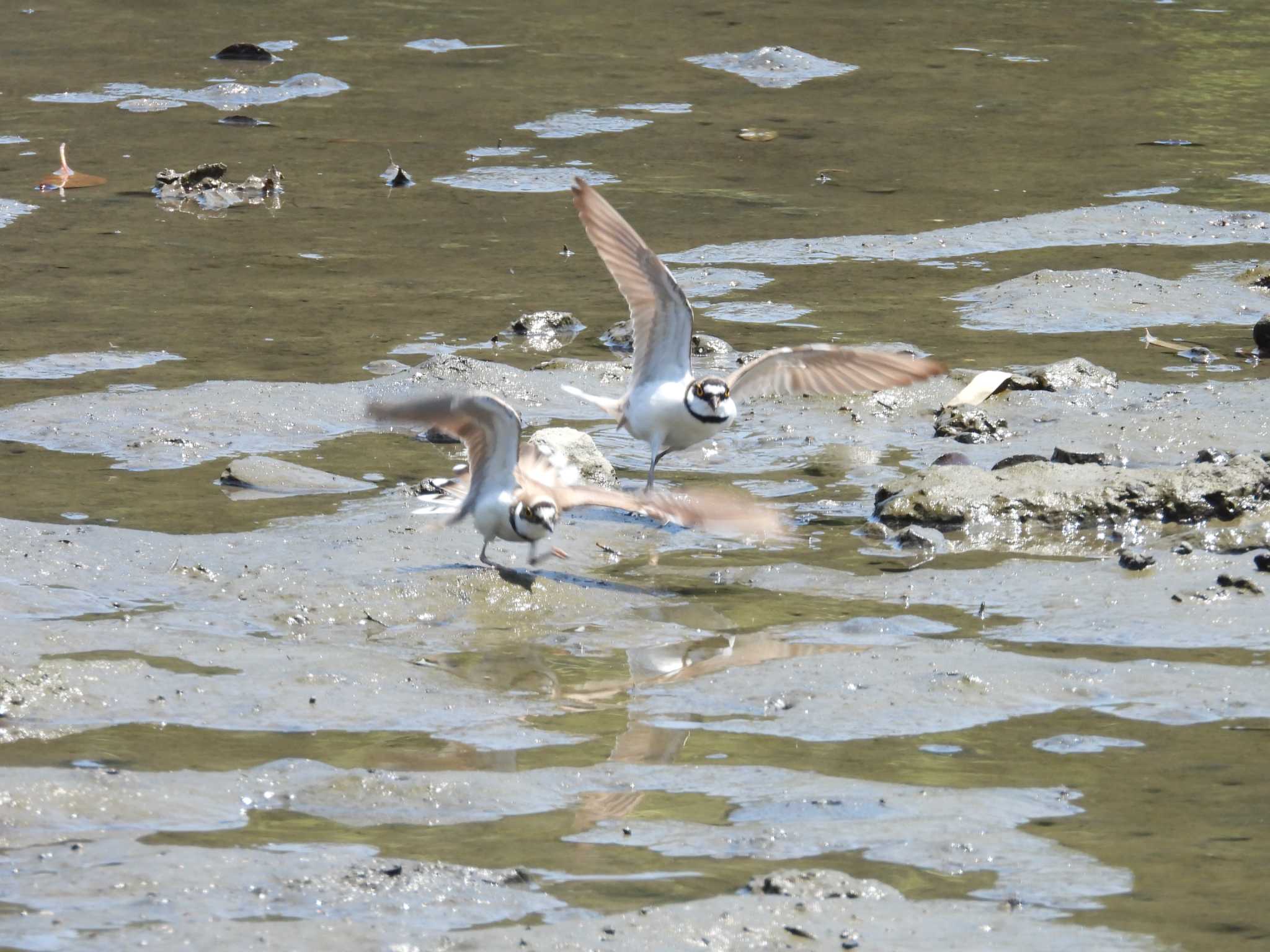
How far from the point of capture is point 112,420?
319 inches

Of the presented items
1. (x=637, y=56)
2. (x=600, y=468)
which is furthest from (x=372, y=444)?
(x=637, y=56)

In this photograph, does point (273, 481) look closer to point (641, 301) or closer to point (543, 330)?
point (641, 301)

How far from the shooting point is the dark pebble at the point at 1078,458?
764cm

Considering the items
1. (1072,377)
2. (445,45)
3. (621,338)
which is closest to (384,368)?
(621,338)

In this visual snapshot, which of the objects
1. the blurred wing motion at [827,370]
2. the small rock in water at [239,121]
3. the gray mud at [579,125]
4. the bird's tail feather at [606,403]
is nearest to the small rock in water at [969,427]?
the blurred wing motion at [827,370]

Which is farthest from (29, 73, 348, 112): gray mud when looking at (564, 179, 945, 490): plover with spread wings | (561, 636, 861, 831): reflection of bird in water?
(561, 636, 861, 831): reflection of bird in water

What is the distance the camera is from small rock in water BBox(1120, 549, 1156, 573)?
262 inches

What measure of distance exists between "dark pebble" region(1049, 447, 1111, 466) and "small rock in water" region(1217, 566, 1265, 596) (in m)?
1.26

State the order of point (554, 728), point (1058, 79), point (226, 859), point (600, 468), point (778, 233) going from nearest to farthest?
point (226, 859)
point (554, 728)
point (600, 468)
point (778, 233)
point (1058, 79)

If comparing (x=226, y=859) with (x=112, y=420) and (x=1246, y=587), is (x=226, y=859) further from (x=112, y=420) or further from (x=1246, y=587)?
(x=112, y=420)

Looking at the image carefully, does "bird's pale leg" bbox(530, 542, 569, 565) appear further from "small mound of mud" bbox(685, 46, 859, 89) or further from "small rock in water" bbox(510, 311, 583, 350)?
"small mound of mud" bbox(685, 46, 859, 89)

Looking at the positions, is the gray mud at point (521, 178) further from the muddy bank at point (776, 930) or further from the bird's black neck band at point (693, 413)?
the muddy bank at point (776, 930)

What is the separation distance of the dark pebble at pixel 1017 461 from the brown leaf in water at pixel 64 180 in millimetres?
6753

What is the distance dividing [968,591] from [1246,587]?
893 mm
